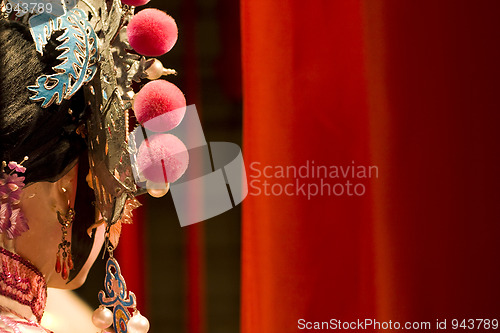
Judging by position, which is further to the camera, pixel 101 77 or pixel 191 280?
pixel 191 280

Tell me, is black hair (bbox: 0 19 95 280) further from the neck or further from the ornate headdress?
the neck

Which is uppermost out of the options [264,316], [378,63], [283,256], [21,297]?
[378,63]

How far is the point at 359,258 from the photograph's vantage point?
131 centimetres

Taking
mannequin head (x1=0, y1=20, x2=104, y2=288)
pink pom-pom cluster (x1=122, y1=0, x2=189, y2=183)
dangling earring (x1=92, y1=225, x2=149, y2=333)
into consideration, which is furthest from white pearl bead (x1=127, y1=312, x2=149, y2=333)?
pink pom-pom cluster (x1=122, y1=0, x2=189, y2=183)

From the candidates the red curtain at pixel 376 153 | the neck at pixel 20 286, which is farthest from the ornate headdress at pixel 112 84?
the red curtain at pixel 376 153

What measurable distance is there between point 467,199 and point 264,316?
0.46 m

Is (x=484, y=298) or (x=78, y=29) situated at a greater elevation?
(x=78, y=29)

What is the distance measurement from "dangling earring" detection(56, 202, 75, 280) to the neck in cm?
3

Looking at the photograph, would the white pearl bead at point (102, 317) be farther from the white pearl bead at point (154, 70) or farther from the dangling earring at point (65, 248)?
the white pearl bead at point (154, 70)

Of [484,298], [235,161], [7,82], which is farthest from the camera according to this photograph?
[235,161]

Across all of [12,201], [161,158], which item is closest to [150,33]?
[161,158]

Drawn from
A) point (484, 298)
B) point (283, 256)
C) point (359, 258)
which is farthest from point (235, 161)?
point (484, 298)

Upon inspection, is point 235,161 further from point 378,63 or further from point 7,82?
point 7,82

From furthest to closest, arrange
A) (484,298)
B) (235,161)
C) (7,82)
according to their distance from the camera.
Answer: (235,161) < (484,298) < (7,82)
